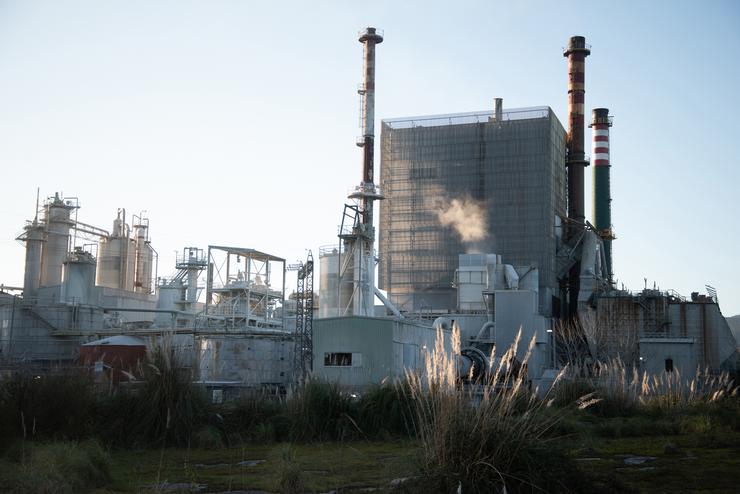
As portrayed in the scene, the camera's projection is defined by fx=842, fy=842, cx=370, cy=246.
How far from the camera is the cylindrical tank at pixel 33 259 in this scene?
207 feet

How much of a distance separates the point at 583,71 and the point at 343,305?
33.8m

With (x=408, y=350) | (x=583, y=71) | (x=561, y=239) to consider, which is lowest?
(x=408, y=350)

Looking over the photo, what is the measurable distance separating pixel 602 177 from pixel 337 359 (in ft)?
Result: 164

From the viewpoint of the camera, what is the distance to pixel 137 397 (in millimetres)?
18953

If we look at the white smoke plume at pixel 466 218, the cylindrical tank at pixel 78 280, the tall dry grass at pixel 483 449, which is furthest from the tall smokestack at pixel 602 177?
the tall dry grass at pixel 483 449

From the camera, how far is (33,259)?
6412 centimetres

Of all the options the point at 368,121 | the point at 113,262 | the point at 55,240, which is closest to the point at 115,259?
the point at 113,262

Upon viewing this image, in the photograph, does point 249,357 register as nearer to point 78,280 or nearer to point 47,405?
point 78,280

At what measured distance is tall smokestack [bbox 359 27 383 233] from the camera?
67.2 meters

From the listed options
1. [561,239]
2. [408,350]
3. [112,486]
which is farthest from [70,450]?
[561,239]

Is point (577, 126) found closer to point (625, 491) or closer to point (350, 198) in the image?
point (350, 198)

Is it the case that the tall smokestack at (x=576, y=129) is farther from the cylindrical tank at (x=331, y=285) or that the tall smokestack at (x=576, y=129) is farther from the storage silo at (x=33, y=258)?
the storage silo at (x=33, y=258)

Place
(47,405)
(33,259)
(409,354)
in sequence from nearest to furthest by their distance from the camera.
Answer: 1. (47,405)
2. (409,354)
3. (33,259)

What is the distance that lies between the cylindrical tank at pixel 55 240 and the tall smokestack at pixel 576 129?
146 ft
